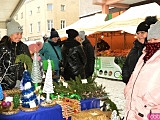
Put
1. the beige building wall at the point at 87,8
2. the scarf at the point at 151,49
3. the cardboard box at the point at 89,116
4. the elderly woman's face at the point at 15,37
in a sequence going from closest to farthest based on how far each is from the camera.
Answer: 1. the scarf at the point at 151,49
2. the cardboard box at the point at 89,116
3. the elderly woman's face at the point at 15,37
4. the beige building wall at the point at 87,8

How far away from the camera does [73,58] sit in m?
3.77

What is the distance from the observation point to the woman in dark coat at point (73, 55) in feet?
12.3

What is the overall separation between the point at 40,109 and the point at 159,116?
3.94 feet

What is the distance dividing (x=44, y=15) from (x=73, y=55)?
25.9 metres

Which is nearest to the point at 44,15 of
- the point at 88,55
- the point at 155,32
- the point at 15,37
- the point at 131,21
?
the point at 131,21

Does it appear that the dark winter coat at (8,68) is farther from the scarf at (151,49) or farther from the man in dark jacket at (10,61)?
the scarf at (151,49)

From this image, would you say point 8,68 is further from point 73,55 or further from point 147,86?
point 147,86

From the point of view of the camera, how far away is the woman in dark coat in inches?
148

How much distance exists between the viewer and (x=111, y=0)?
1202 cm

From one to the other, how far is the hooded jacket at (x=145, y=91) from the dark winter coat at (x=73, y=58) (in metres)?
1.76

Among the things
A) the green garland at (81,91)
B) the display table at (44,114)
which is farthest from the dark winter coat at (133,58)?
the display table at (44,114)

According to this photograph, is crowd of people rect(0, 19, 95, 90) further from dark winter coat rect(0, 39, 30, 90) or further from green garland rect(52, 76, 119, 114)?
green garland rect(52, 76, 119, 114)

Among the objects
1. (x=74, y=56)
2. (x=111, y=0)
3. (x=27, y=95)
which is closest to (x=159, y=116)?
(x=27, y=95)

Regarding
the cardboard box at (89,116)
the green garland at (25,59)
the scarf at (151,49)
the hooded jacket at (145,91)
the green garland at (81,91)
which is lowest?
the cardboard box at (89,116)
